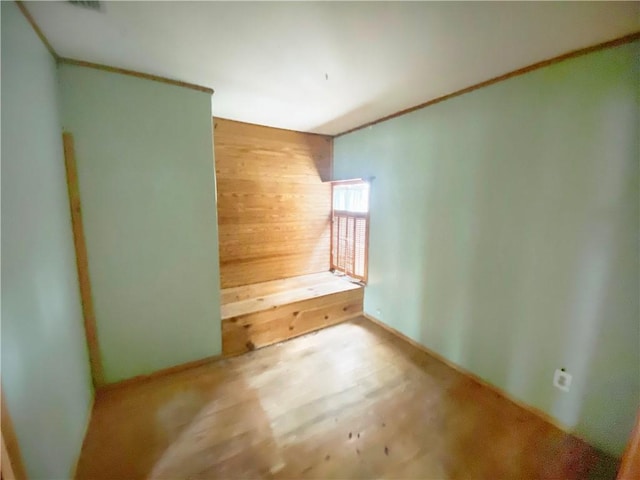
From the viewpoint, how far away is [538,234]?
1.69 metres

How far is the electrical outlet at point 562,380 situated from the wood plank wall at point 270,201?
2486 mm

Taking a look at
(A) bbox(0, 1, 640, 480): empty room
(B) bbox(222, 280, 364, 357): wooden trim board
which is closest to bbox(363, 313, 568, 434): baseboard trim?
(A) bbox(0, 1, 640, 480): empty room

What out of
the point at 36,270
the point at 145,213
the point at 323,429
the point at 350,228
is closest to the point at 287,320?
the point at 323,429

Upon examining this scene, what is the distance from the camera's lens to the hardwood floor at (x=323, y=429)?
4.59 ft

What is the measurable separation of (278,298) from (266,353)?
0.52 m

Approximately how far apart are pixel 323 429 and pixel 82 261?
1839mm

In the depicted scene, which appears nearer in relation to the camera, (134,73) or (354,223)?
(134,73)

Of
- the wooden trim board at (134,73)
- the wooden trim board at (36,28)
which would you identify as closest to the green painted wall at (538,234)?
the wooden trim board at (134,73)

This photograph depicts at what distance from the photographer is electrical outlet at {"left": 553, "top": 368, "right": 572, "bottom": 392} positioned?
1608mm

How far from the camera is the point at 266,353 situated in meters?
2.45

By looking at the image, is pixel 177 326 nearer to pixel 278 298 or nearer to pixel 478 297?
pixel 278 298

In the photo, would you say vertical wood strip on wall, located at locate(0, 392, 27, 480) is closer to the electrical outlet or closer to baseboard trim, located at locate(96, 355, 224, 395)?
baseboard trim, located at locate(96, 355, 224, 395)

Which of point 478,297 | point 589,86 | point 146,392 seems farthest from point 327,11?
point 146,392

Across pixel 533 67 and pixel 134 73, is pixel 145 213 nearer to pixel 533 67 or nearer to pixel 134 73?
pixel 134 73
